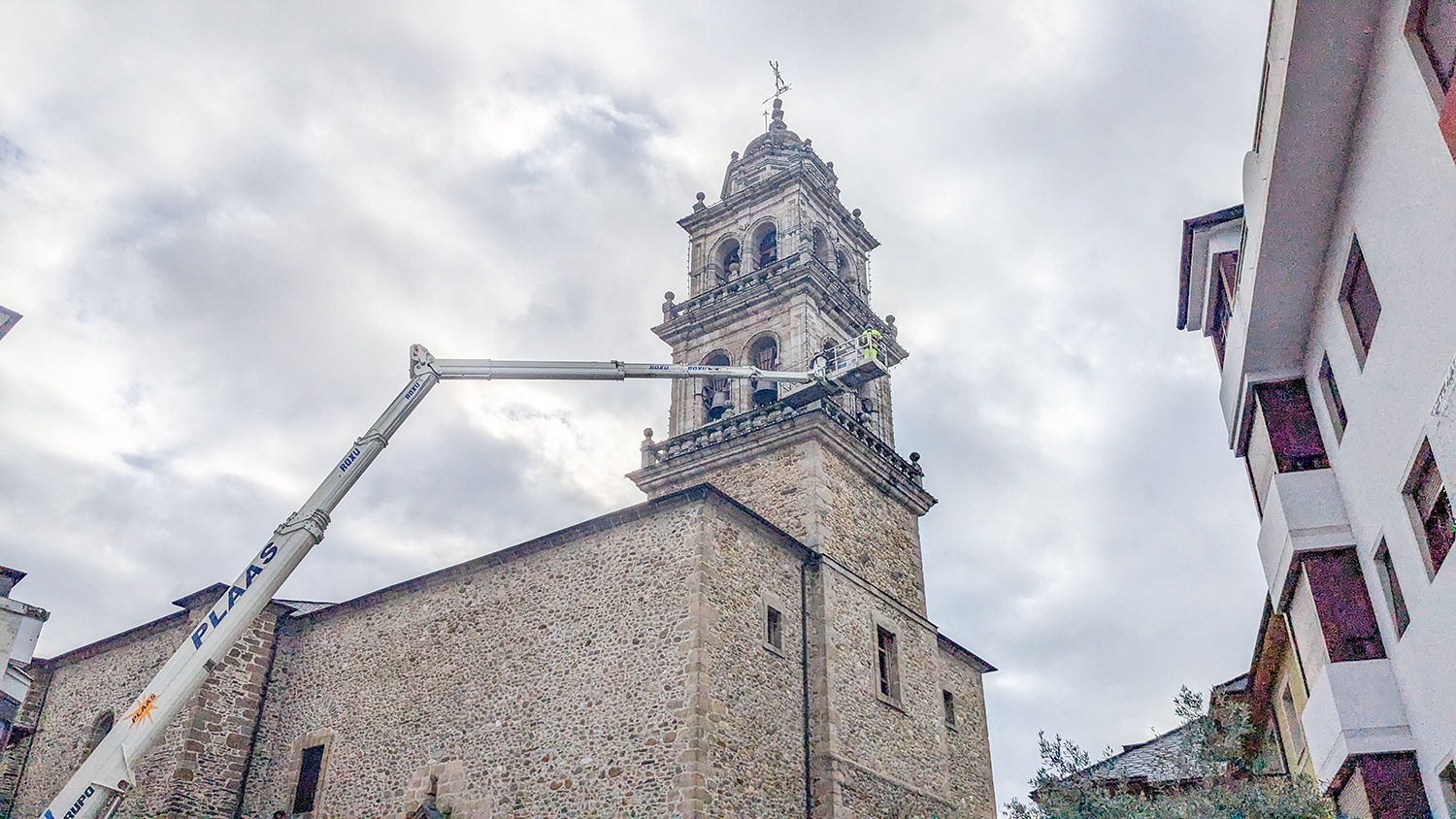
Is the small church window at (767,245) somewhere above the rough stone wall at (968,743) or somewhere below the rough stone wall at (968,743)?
above

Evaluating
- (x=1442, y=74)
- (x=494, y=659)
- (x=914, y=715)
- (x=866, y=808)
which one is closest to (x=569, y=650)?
(x=494, y=659)

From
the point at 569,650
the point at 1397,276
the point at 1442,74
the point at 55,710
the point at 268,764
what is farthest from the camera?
the point at 55,710

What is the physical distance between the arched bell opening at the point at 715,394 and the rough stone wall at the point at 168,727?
32.9ft

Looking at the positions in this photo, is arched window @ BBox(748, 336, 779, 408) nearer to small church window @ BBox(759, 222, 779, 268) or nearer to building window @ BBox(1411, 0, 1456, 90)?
small church window @ BBox(759, 222, 779, 268)

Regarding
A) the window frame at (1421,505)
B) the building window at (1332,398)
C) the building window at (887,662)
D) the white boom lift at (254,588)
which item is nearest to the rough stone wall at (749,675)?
the building window at (887,662)

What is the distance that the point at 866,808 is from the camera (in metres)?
16.1

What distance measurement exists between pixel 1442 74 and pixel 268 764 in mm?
20434

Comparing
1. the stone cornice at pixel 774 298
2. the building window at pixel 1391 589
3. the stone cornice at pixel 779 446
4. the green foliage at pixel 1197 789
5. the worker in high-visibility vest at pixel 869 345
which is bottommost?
the green foliage at pixel 1197 789

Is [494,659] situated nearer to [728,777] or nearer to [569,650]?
[569,650]

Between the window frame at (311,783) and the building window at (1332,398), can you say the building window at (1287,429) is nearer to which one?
the building window at (1332,398)

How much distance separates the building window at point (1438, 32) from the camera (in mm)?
6855

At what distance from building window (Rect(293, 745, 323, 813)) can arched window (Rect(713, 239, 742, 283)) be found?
46.1 ft

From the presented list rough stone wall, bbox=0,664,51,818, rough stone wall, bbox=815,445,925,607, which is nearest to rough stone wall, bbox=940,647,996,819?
rough stone wall, bbox=815,445,925,607

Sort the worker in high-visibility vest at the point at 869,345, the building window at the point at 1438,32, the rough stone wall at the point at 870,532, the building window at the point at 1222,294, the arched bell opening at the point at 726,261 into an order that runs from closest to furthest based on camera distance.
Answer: the building window at the point at 1438,32, the building window at the point at 1222,294, the rough stone wall at the point at 870,532, the worker in high-visibility vest at the point at 869,345, the arched bell opening at the point at 726,261
